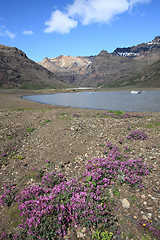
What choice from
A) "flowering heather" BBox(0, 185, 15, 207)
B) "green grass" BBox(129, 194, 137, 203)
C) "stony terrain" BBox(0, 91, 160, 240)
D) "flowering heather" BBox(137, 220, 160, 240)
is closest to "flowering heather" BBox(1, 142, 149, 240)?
"flowering heather" BBox(0, 185, 15, 207)

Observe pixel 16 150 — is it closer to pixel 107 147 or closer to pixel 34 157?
pixel 34 157

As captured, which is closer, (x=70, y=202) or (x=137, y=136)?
(x=70, y=202)

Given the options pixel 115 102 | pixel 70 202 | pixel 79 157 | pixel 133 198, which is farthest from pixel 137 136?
pixel 115 102

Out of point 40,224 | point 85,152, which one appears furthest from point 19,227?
point 85,152

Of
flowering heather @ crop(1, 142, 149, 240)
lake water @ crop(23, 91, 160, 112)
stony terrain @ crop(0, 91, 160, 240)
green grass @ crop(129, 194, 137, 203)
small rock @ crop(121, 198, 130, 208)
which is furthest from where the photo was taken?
lake water @ crop(23, 91, 160, 112)

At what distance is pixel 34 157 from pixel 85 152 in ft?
12.9

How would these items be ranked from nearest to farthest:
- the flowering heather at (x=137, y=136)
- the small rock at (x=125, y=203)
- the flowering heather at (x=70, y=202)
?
the flowering heather at (x=70, y=202) < the small rock at (x=125, y=203) < the flowering heather at (x=137, y=136)

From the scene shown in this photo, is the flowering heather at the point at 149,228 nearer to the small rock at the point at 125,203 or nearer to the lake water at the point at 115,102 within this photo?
the small rock at the point at 125,203

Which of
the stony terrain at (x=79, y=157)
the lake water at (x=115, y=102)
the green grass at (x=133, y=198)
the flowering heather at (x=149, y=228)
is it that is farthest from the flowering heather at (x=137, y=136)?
the lake water at (x=115, y=102)

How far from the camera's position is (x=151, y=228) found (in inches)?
235

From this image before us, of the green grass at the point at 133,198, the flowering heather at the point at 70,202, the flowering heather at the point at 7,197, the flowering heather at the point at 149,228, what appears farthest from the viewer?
the flowering heather at the point at 7,197

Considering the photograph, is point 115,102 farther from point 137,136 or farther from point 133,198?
point 133,198

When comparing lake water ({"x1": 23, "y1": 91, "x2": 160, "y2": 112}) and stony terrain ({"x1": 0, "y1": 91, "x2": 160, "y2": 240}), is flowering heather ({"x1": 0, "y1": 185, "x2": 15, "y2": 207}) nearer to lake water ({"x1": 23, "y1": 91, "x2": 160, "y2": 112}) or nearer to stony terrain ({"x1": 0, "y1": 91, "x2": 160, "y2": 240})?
stony terrain ({"x1": 0, "y1": 91, "x2": 160, "y2": 240})

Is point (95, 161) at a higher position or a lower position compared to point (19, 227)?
higher
